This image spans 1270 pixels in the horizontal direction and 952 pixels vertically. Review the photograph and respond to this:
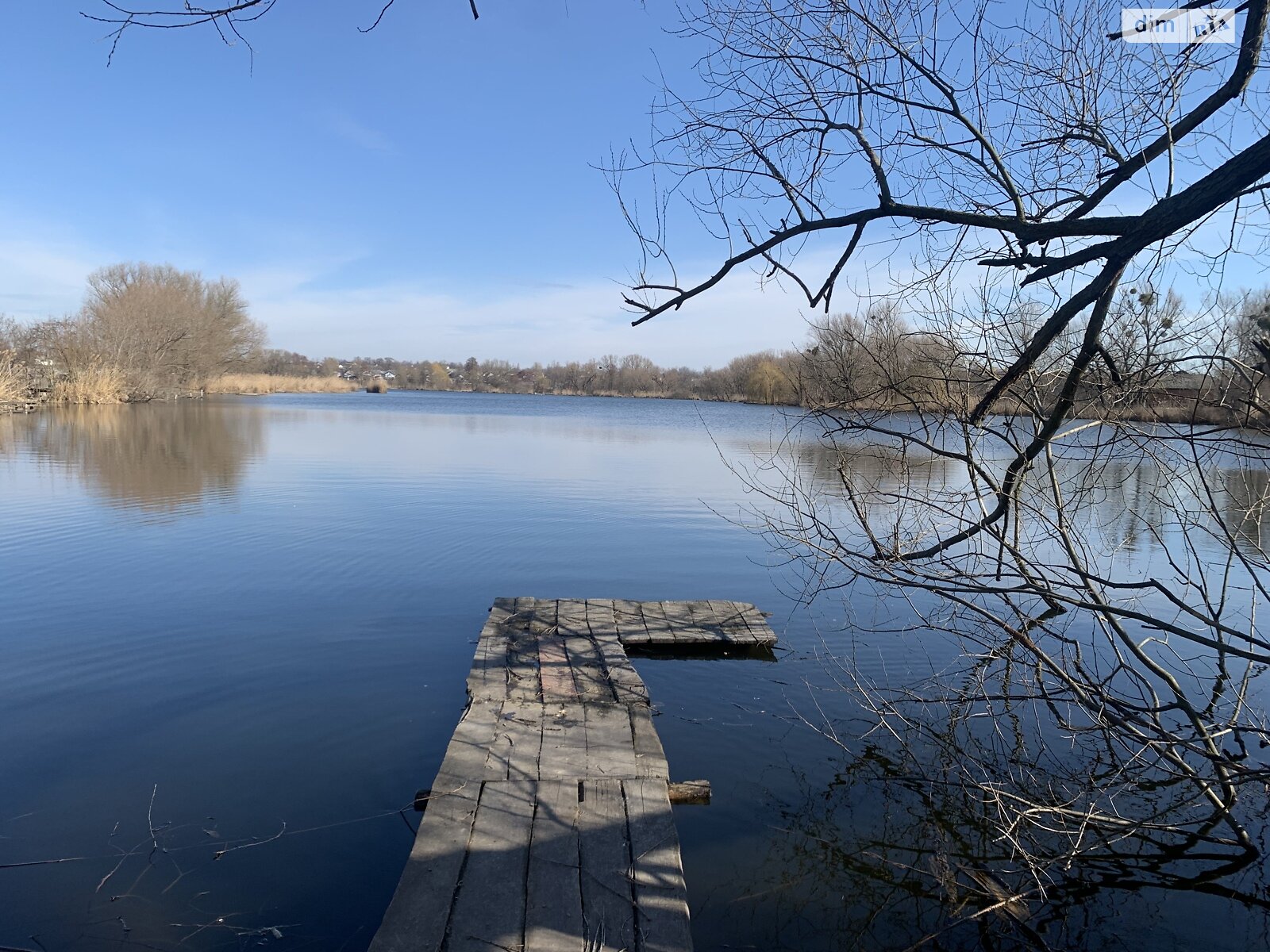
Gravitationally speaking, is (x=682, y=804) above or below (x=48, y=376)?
below

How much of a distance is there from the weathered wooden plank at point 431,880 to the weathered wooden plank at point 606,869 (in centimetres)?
48

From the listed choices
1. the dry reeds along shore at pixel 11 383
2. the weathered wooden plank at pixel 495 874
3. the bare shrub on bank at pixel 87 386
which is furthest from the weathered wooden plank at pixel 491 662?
the bare shrub on bank at pixel 87 386

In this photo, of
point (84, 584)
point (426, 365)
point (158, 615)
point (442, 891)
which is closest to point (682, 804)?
point (442, 891)

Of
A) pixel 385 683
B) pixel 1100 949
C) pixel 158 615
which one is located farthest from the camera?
pixel 158 615

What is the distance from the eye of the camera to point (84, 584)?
7496mm

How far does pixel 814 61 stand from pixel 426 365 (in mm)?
122573

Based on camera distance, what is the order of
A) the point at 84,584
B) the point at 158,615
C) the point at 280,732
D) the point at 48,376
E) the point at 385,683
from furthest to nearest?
the point at 48,376 < the point at 84,584 < the point at 158,615 < the point at 385,683 < the point at 280,732

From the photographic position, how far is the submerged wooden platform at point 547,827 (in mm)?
2900

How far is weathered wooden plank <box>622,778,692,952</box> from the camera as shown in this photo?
2932 mm

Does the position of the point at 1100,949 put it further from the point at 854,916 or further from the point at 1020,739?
the point at 1020,739

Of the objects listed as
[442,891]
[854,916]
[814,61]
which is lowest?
[854,916]

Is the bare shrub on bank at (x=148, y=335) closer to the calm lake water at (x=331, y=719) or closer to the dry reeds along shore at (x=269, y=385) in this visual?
the dry reeds along shore at (x=269, y=385)

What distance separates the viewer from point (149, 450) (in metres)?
18.0

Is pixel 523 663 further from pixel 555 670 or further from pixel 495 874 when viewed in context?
pixel 495 874
